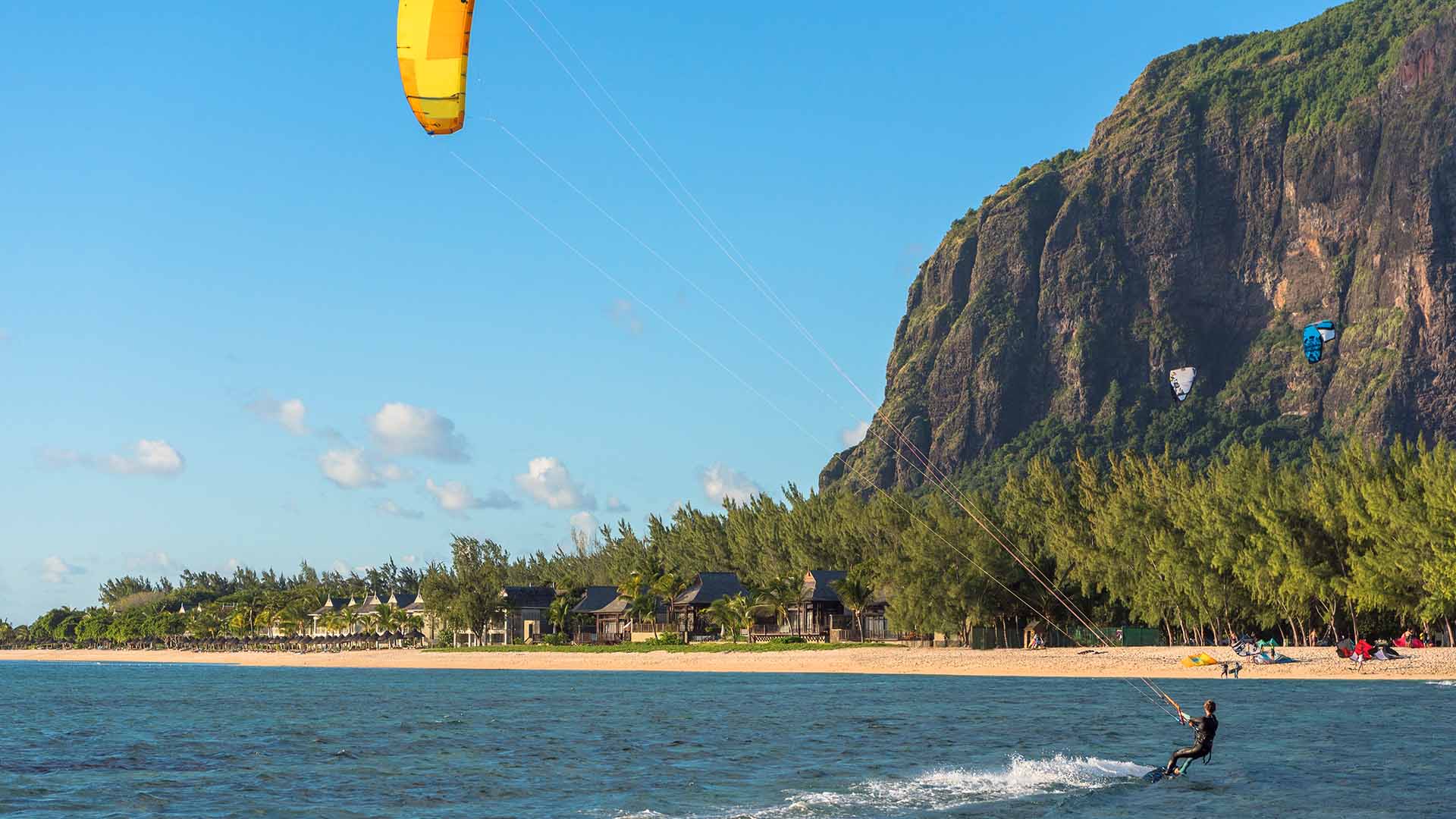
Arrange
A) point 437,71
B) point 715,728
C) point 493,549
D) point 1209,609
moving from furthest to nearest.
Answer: point 493,549
point 1209,609
point 715,728
point 437,71

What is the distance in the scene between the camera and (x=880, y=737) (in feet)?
123

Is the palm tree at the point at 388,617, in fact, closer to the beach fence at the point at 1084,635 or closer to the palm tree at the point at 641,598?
the palm tree at the point at 641,598

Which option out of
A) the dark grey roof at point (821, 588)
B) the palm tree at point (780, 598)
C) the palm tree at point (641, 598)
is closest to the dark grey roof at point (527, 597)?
the palm tree at point (641, 598)

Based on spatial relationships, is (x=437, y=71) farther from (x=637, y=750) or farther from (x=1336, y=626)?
(x=1336, y=626)

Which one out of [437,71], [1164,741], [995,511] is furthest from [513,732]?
[995,511]

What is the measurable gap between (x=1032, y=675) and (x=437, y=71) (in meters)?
50.8

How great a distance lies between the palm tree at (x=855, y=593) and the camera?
95312 mm

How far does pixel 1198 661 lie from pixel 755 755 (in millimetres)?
34985

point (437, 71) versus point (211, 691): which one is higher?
point (437, 71)

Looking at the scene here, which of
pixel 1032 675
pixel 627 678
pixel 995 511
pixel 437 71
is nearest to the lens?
pixel 437 71

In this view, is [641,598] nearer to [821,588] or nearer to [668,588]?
[668,588]

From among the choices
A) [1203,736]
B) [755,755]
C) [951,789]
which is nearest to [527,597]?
[755,755]

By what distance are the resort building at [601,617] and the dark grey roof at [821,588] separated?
2024cm

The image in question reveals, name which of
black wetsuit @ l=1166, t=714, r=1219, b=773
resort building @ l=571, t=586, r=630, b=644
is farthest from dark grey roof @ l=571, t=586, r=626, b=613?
black wetsuit @ l=1166, t=714, r=1219, b=773
